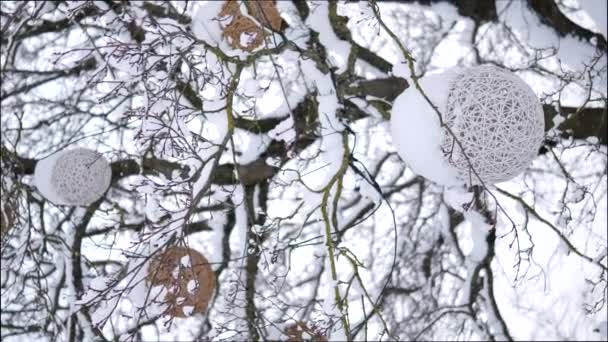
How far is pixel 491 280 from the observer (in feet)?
15.5

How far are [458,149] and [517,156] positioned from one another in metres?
0.24

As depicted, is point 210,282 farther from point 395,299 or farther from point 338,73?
point 395,299

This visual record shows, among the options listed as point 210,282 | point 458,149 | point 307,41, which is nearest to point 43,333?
point 210,282

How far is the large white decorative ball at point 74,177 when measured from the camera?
3525 mm

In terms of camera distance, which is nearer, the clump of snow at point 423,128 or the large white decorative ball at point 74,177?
the clump of snow at point 423,128

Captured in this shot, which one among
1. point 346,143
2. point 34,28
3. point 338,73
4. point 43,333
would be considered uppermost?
point 34,28

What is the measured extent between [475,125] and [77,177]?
6.64 ft

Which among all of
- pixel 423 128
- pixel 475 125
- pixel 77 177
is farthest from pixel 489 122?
pixel 77 177

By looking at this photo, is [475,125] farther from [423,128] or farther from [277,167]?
[277,167]

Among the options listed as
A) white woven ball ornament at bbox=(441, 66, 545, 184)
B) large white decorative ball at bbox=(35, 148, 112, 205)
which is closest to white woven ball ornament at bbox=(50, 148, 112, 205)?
large white decorative ball at bbox=(35, 148, 112, 205)

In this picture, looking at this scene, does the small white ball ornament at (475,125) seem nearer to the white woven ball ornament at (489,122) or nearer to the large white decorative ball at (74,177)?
the white woven ball ornament at (489,122)

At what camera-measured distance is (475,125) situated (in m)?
2.53

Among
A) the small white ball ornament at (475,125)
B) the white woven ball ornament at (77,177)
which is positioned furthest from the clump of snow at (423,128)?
the white woven ball ornament at (77,177)

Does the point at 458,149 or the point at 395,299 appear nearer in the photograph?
the point at 458,149
